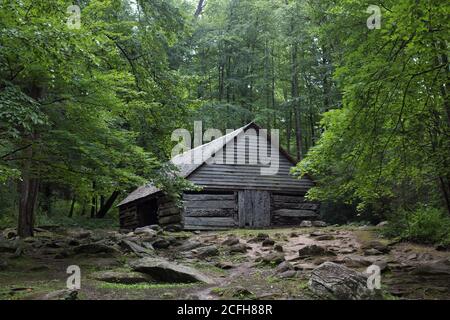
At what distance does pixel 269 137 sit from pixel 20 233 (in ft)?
43.4

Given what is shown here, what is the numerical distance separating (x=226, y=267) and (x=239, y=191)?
37.5ft

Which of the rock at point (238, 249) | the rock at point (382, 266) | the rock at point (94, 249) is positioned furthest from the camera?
the rock at point (238, 249)

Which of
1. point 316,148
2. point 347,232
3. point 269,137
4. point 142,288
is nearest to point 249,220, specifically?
point 269,137

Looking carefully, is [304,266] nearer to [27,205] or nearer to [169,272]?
[169,272]

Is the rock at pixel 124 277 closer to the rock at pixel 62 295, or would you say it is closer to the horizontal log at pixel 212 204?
the rock at pixel 62 295

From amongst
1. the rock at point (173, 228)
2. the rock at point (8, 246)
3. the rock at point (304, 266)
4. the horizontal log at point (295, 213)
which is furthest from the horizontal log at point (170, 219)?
the rock at point (304, 266)

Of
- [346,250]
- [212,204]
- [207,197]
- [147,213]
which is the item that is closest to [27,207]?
[207,197]

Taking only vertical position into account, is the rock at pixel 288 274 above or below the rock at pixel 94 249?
above

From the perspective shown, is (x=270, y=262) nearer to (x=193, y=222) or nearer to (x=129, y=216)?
(x=193, y=222)

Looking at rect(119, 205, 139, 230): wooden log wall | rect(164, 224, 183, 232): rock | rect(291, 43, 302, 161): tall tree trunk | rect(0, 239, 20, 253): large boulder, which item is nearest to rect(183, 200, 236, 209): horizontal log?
rect(164, 224, 183, 232): rock

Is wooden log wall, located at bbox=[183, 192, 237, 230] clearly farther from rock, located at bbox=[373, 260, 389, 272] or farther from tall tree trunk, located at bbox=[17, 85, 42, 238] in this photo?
rock, located at bbox=[373, 260, 389, 272]

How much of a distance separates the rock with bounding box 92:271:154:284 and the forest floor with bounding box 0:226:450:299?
0.06ft

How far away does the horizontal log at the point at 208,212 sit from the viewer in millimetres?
19812
